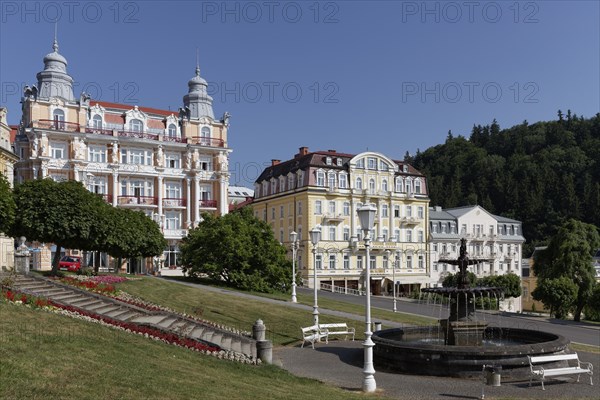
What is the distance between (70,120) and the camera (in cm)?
5566

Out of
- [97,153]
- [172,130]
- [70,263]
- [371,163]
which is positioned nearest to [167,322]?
[70,263]

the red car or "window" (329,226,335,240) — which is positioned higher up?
"window" (329,226,335,240)

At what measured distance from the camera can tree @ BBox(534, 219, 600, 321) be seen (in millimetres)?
53875

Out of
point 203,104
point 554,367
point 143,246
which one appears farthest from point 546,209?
point 554,367

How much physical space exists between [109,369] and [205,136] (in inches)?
2073

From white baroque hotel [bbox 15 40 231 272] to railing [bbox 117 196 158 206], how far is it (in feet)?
0.31

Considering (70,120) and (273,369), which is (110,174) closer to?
(70,120)

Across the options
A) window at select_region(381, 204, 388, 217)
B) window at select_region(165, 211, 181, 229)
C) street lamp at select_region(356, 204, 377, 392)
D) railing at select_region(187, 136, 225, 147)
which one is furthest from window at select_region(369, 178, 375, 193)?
street lamp at select_region(356, 204, 377, 392)

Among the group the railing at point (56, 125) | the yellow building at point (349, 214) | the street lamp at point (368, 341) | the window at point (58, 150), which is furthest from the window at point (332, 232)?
the street lamp at point (368, 341)

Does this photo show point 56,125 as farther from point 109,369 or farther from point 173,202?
point 109,369

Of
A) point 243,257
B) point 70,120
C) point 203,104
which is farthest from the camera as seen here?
point 203,104

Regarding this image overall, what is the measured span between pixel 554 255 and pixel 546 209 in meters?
52.4

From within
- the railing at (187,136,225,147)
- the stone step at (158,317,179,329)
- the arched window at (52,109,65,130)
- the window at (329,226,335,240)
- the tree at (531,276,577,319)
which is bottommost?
the tree at (531,276,577,319)

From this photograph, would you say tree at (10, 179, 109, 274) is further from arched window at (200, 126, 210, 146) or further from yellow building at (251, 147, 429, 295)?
yellow building at (251, 147, 429, 295)
